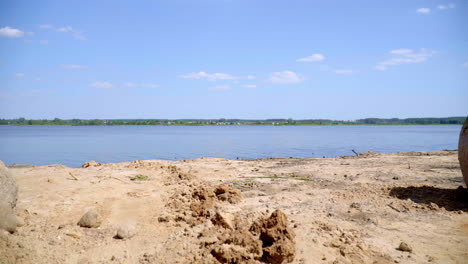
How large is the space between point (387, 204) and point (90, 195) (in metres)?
6.25

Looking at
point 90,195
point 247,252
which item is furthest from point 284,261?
point 90,195

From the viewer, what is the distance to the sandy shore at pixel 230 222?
195 inches

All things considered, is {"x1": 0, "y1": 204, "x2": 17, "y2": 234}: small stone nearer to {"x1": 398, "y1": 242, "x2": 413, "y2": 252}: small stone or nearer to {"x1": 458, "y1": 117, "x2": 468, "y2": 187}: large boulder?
{"x1": 398, "y1": 242, "x2": 413, "y2": 252}: small stone

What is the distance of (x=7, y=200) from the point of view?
517 cm

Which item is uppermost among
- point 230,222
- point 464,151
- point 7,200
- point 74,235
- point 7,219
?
point 464,151

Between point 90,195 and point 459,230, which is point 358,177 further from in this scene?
point 90,195

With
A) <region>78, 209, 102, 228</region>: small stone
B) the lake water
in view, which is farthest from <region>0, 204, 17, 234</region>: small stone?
the lake water

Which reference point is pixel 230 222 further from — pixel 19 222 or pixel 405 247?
pixel 19 222

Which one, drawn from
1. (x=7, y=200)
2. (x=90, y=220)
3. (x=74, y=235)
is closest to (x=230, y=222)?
(x=90, y=220)

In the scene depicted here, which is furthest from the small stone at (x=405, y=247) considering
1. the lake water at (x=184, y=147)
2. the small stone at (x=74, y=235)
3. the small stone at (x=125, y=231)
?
the lake water at (x=184, y=147)

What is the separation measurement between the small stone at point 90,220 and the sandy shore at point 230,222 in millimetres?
102

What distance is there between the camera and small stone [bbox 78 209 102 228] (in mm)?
5609

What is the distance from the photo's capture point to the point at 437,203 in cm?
750

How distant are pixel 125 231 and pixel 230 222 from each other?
169 centimetres
